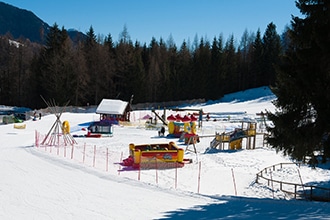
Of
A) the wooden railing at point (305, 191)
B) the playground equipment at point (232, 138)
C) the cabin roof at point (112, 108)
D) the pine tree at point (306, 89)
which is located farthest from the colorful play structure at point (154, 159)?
the cabin roof at point (112, 108)

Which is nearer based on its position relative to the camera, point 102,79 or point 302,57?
point 302,57

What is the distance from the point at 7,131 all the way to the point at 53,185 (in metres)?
21.2

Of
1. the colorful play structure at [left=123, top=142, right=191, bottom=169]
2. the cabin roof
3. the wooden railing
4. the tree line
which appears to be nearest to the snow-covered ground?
the wooden railing

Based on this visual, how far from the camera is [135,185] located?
48.4 feet

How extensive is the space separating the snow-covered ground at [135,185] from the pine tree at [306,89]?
2.34 meters

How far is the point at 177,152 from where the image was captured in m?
20.4

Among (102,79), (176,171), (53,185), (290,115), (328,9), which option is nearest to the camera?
(328,9)

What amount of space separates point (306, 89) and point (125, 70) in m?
57.7

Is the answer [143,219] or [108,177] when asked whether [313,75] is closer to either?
[143,219]

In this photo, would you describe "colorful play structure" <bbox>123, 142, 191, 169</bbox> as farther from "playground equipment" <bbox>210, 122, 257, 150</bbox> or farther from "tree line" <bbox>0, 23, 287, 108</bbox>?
"tree line" <bbox>0, 23, 287, 108</bbox>

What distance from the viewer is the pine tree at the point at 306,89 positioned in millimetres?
12305

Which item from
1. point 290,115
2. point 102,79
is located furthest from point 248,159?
point 102,79

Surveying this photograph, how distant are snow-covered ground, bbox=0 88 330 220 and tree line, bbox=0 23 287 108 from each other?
3469 cm

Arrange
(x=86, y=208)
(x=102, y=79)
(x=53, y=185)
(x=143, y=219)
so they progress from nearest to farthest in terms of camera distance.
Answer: (x=143, y=219)
(x=86, y=208)
(x=53, y=185)
(x=102, y=79)
